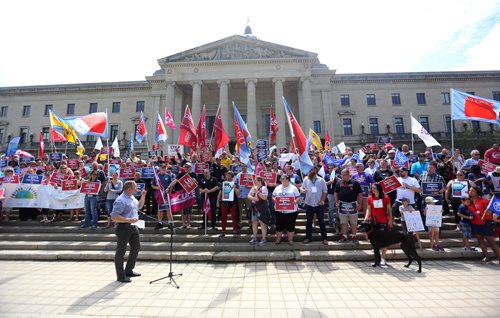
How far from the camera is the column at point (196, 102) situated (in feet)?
120

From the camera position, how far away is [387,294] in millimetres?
4734

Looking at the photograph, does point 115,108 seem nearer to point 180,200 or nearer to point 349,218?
point 180,200

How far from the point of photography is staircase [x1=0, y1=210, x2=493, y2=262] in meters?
6.92

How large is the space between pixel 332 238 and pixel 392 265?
73.2 inches

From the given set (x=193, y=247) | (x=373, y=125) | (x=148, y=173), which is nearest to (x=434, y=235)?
(x=193, y=247)

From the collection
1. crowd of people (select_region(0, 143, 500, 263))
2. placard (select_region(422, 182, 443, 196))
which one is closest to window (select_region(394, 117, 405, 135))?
crowd of people (select_region(0, 143, 500, 263))

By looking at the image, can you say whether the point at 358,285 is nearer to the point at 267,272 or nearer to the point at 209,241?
the point at 267,272

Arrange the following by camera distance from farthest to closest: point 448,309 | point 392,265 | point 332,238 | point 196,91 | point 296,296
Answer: point 196,91 → point 332,238 → point 392,265 → point 296,296 → point 448,309

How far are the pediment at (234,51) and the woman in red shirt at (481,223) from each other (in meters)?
35.8

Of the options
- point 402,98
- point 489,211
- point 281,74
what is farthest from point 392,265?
point 402,98

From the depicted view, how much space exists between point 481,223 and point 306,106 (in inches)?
1264

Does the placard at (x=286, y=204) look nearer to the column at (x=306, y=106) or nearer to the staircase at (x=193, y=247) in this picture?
the staircase at (x=193, y=247)

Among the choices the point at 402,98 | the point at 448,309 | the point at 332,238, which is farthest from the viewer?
the point at 402,98

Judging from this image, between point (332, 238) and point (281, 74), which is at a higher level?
point (281, 74)
